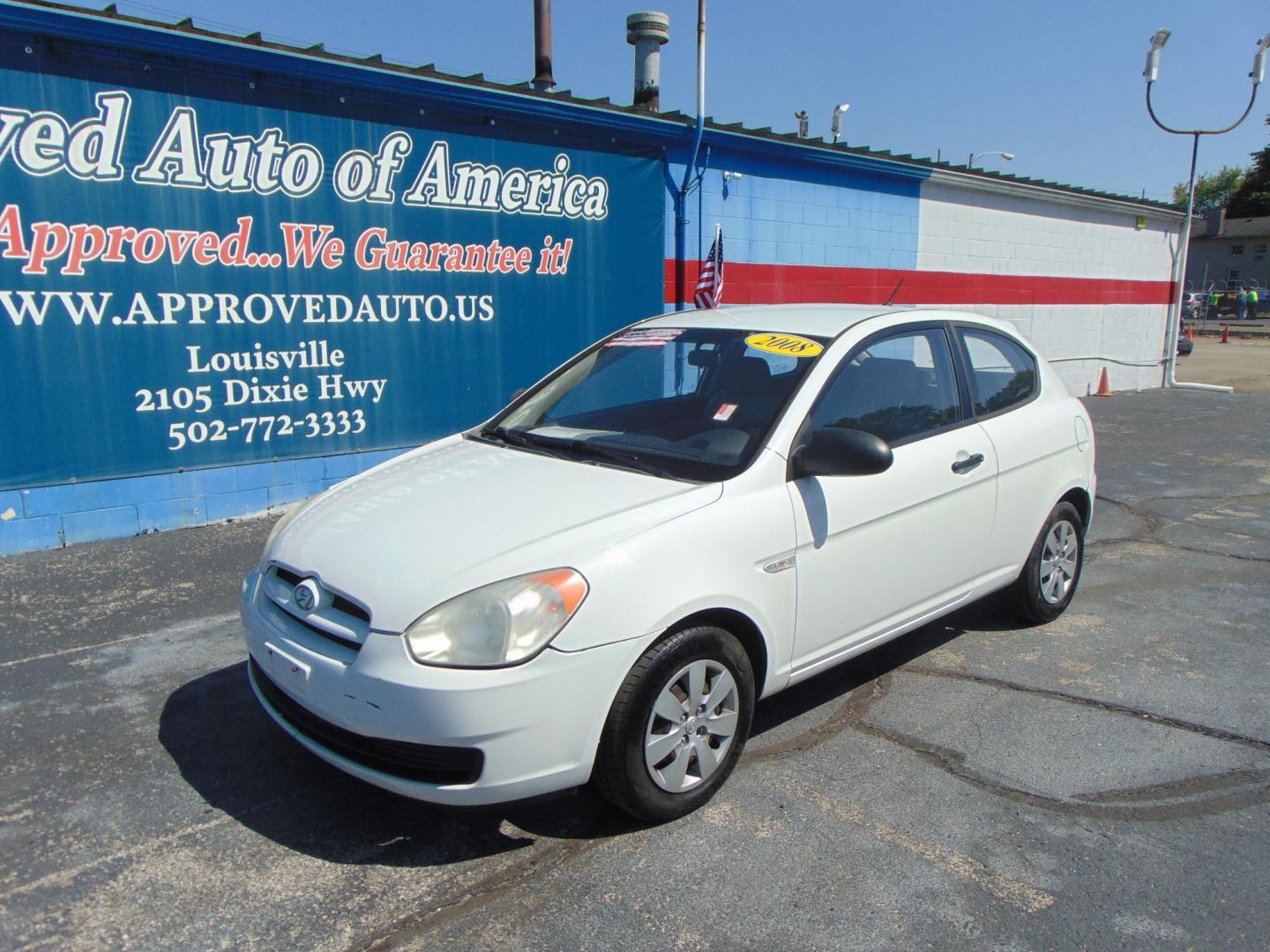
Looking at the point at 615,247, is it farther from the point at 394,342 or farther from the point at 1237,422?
the point at 1237,422

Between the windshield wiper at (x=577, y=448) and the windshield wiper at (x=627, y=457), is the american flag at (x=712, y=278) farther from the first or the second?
the windshield wiper at (x=627, y=457)

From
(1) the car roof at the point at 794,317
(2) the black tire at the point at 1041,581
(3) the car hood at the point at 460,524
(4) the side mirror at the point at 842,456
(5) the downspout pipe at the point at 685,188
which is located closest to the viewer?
(3) the car hood at the point at 460,524

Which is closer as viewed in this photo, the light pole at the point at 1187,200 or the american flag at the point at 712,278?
the american flag at the point at 712,278

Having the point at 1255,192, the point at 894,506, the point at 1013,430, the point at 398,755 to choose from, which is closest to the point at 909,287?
the point at 1013,430

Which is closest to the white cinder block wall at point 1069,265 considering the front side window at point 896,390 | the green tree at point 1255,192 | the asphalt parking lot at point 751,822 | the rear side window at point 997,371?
the rear side window at point 997,371

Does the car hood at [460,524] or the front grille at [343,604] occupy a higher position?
the car hood at [460,524]

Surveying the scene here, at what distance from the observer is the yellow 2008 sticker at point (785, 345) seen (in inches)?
150

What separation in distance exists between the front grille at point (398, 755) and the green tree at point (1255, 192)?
3158 inches

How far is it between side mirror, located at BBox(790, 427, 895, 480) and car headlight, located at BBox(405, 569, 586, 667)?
1.06 meters

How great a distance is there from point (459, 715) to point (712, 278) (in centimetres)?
785

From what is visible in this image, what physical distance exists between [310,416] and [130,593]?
7.58 feet

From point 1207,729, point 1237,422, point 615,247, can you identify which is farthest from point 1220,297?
point 1207,729

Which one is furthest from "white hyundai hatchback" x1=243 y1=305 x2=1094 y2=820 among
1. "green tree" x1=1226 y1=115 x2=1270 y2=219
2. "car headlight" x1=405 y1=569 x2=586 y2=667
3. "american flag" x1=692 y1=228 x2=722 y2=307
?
"green tree" x1=1226 y1=115 x2=1270 y2=219

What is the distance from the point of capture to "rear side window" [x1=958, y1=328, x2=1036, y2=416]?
4.45 metres
